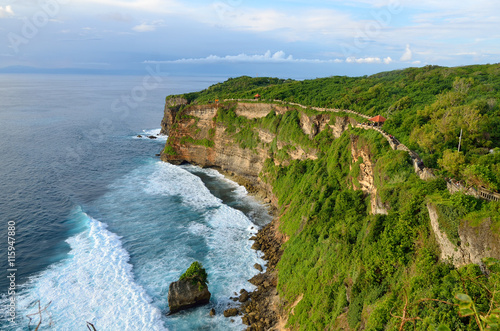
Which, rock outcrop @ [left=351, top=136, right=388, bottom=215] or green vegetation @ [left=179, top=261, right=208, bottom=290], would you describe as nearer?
green vegetation @ [left=179, top=261, right=208, bottom=290]

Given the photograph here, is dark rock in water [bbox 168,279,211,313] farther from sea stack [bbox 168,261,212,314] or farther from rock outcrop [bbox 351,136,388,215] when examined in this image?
rock outcrop [bbox 351,136,388,215]

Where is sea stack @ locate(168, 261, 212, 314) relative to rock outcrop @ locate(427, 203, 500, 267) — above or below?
below

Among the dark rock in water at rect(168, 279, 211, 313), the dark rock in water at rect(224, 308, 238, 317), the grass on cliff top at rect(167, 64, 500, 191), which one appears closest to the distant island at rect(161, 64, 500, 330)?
the grass on cliff top at rect(167, 64, 500, 191)

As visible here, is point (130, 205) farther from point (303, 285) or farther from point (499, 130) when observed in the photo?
point (499, 130)

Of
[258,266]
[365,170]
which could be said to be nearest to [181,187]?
[258,266]

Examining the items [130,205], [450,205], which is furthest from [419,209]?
[130,205]

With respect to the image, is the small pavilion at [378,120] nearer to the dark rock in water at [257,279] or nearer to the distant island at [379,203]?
the distant island at [379,203]
